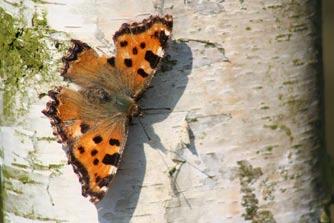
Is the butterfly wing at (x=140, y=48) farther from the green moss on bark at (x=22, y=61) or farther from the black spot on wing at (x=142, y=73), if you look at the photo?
the green moss on bark at (x=22, y=61)

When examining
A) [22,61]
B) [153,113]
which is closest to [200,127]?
[153,113]

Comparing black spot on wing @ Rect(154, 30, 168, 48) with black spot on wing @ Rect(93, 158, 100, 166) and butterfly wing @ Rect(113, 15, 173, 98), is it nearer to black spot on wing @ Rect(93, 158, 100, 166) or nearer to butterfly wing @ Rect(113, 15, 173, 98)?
butterfly wing @ Rect(113, 15, 173, 98)

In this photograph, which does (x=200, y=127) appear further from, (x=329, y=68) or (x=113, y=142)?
(x=329, y=68)

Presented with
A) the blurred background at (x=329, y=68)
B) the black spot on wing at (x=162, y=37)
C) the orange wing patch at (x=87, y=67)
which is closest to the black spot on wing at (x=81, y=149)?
the orange wing patch at (x=87, y=67)

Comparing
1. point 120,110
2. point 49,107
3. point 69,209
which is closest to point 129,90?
point 120,110

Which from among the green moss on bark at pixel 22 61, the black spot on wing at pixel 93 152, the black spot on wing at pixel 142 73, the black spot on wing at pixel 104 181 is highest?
the green moss on bark at pixel 22 61

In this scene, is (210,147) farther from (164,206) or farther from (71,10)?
(71,10)

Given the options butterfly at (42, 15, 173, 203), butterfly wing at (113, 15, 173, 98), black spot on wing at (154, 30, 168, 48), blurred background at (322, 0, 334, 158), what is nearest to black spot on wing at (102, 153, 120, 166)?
butterfly at (42, 15, 173, 203)
